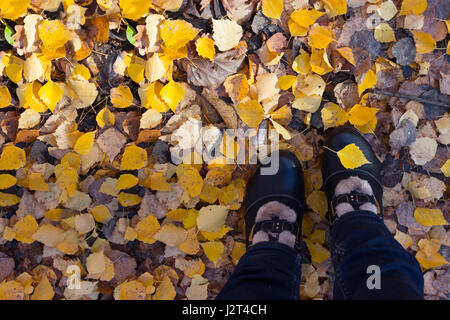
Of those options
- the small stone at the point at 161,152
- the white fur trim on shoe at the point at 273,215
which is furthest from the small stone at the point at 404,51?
the small stone at the point at 161,152

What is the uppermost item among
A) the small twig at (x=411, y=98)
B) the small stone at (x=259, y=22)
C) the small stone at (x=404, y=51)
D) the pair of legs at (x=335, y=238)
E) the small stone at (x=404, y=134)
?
the small stone at (x=259, y=22)

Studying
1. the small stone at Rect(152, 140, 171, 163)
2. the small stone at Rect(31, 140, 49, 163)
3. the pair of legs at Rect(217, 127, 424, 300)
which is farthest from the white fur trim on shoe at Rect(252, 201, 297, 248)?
the small stone at Rect(31, 140, 49, 163)

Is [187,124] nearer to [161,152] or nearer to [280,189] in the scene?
[161,152]

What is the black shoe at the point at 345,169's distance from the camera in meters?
1.07

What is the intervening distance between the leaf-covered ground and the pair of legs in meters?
0.07

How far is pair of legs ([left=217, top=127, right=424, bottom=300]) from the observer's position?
2.70 feet

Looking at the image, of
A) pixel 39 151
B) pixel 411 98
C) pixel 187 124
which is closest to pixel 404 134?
pixel 411 98

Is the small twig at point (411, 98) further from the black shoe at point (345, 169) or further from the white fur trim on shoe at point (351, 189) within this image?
the white fur trim on shoe at point (351, 189)

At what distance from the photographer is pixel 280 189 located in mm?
1090

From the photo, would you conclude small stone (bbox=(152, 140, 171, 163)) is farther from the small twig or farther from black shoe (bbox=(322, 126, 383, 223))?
the small twig

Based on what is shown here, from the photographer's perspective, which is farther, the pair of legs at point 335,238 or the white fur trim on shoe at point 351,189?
the white fur trim on shoe at point 351,189

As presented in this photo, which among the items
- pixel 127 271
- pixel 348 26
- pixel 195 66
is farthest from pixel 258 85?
pixel 127 271

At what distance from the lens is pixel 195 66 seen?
106cm
